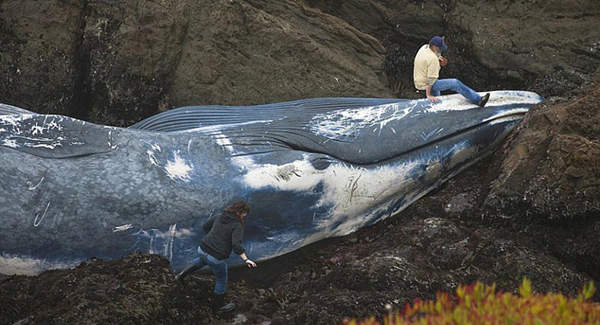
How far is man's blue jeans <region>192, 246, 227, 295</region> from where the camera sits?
20.4 ft

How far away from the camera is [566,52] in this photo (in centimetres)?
916

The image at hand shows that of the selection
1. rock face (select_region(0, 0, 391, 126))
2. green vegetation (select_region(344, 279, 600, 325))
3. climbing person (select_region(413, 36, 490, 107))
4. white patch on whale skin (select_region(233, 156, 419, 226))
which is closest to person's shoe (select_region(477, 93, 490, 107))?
climbing person (select_region(413, 36, 490, 107))

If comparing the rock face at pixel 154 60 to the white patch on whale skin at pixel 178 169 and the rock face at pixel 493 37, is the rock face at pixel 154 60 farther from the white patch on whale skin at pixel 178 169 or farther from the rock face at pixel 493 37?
the white patch on whale skin at pixel 178 169

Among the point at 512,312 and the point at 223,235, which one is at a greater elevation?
the point at 512,312

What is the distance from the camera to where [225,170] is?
7.17m

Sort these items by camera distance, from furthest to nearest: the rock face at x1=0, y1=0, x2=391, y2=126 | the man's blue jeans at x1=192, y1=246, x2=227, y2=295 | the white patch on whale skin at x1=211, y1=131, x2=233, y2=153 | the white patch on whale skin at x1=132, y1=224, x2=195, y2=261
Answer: the rock face at x1=0, y1=0, x2=391, y2=126 → the white patch on whale skin at x1=211, y1=131, x2=233, y2=153 → the white patch on whale skin at x1=132, y1=224, x2=195, y2=261 → the man's blue jeans at x1=192, y1=246, x2=227, y2=295

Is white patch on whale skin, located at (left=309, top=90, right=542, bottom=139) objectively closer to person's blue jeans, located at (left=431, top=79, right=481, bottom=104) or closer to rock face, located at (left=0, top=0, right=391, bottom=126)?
person's blue jeans, located at (left=431, top=79, right=481, bottom=104)

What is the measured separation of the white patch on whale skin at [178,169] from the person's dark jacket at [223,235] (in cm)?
103

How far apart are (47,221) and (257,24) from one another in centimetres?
360

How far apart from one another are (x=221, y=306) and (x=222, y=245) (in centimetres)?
53

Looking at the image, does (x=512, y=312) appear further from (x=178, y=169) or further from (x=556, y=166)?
(x=178, y=169)

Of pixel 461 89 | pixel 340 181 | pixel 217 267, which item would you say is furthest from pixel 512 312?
pixel 461 89

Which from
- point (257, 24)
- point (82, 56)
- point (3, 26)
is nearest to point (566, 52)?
point (257, 24)

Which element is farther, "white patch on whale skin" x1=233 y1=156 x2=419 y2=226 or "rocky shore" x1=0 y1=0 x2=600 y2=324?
"white patch on whale skin" x1=233 y1=156 x2=419 y2=226
